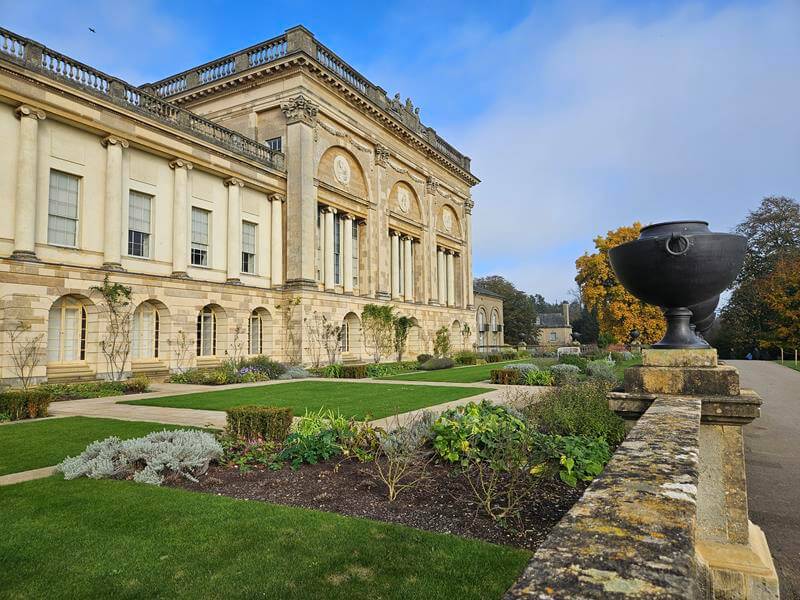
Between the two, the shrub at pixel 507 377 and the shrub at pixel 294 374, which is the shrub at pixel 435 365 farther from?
the shrub at pixel 507 377

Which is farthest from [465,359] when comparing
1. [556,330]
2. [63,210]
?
[556,330]

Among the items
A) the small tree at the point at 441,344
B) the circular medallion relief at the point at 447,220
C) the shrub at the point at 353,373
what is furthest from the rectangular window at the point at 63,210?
the circular medallion relief at the point at 447,220

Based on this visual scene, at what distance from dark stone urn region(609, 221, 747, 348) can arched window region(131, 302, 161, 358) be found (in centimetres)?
1960

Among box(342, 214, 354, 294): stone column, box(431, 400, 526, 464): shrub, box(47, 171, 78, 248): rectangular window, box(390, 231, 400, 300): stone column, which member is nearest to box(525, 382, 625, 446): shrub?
box(431, 400, 526, 464): shrub

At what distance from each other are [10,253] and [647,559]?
19234 mm

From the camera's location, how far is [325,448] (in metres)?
6.77

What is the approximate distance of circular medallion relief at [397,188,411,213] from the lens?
35747mm

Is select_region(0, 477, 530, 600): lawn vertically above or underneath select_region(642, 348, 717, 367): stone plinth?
underneath

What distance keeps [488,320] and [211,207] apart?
1500 inches

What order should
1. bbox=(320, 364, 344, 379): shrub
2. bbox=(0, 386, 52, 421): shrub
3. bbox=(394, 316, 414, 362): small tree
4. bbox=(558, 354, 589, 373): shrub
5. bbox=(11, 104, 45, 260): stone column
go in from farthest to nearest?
bbox=(394, 316, 414, 362): small tree
bbox=(320, 364, 344, 379): shrub
bbox=(558, 354, 589, 373): shrub
bbox=(11, 104, 45, 260): stone column
bbox=(0, 386, 52, 421): shrub

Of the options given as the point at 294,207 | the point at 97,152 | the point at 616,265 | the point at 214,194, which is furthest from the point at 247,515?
the point at 294,207

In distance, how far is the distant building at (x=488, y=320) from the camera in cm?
5303

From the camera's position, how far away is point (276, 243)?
25.9 metres

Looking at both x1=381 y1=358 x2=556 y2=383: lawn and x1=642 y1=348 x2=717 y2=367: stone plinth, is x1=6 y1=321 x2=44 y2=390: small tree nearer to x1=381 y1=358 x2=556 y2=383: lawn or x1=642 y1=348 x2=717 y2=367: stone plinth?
x1=381 y1=358 x2=556 y2=383: lawn
